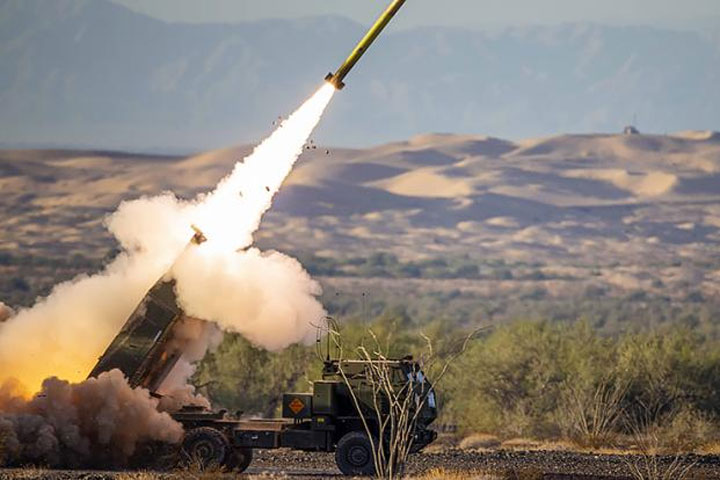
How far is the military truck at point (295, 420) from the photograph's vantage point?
33.9 metres

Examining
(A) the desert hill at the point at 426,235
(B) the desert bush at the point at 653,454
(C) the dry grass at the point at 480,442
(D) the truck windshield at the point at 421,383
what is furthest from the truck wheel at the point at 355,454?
(A) the desert hill at the point at 426,235

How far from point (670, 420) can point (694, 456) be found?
46.8 ft

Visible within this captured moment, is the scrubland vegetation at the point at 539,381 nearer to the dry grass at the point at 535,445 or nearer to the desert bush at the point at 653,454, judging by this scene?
the desert bush at the point at 653,454

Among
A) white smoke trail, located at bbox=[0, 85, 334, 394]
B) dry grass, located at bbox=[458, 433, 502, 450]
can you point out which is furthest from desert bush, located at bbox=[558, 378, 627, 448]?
white smoke trail, located at bbox=[0, 85, 334, 394]

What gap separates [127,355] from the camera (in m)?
35.4

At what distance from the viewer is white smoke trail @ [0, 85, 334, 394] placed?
36.4m

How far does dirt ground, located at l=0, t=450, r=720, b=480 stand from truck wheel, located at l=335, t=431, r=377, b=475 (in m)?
0.42

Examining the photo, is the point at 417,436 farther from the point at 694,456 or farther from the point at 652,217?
the point at 652,217

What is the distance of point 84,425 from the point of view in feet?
115

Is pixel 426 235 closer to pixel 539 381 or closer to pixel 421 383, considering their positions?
pixel 539 381

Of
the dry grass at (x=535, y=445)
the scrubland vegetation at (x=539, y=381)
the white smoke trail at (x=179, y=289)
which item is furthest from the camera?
the scrubland vegetation at (x=539, y=381)

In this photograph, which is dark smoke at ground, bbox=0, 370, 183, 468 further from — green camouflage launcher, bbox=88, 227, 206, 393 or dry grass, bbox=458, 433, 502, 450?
dry grass, bbox=458, 433, 502, 450

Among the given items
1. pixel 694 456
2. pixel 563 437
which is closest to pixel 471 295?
pixel 563 437

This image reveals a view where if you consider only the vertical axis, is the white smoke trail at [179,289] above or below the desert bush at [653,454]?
above
